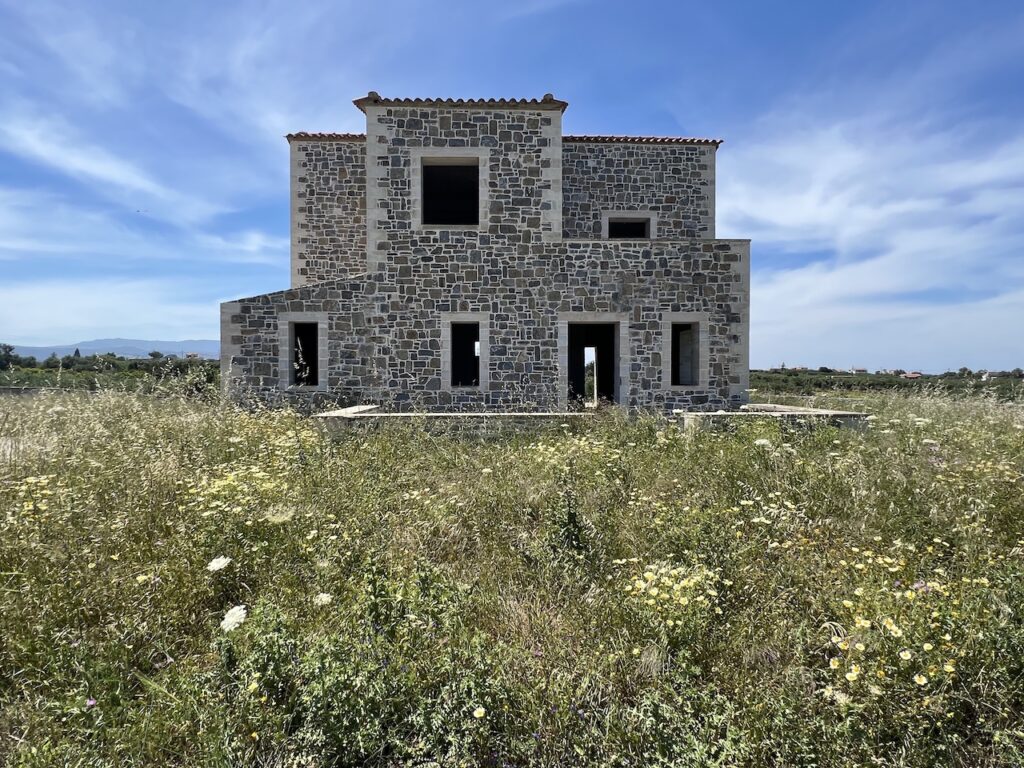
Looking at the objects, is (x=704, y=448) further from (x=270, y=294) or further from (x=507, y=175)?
(x=270, y=294)

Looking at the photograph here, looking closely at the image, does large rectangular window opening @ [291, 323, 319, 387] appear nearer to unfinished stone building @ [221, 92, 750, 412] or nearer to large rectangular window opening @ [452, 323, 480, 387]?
unfinished stone building @ [221, 92, 750, 412]

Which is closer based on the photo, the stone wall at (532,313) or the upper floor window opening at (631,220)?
the stone wall at (532,313)

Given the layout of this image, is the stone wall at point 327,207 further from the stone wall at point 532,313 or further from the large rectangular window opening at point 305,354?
the stone wall at point 532,313

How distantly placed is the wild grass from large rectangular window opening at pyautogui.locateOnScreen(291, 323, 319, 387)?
21.0 ft

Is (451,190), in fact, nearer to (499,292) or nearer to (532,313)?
(499,292)

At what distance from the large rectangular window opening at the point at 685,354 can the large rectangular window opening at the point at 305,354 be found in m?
8.78

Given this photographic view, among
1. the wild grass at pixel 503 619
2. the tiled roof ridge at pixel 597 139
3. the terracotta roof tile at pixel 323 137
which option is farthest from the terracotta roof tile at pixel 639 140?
the wild grass at pixel 503 619

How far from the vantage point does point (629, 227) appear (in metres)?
15.1

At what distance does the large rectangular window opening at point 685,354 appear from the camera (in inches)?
476

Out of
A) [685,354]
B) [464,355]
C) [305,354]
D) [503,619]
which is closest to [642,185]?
[685,354]

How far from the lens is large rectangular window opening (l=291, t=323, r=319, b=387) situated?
37.7 ft

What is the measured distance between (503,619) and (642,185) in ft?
44.6

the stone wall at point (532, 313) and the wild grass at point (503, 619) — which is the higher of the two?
the stone wall at point (532, 313)

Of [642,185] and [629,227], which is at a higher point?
[642,185]
